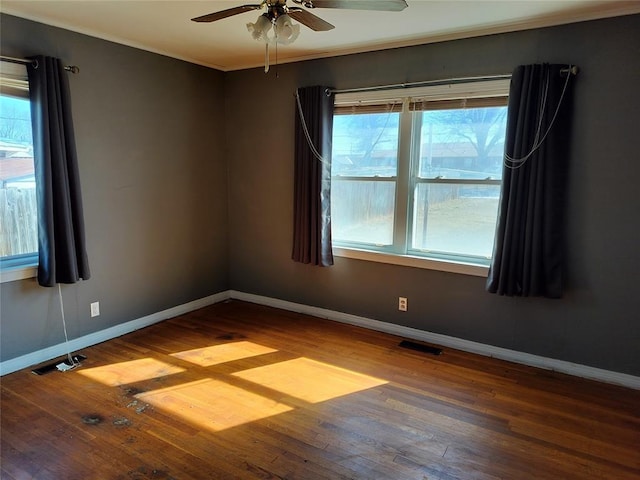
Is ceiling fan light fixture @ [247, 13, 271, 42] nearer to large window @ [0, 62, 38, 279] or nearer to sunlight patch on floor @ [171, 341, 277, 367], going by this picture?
large window @ [0, 62, 38, 279]

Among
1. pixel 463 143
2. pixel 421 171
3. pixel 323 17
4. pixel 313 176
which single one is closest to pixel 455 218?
pixel 421 171

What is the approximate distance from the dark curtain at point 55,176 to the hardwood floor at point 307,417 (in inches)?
30.0

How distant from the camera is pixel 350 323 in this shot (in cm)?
A: 387

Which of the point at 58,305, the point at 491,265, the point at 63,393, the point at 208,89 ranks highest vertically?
the point at 208,89

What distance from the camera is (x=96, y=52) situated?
10.4 feet

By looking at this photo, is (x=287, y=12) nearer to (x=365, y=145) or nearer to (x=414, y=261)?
(x=365, y=145)

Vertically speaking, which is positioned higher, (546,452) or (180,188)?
(180,188)

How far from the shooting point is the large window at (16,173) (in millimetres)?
2766

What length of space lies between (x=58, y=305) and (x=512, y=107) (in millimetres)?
3566

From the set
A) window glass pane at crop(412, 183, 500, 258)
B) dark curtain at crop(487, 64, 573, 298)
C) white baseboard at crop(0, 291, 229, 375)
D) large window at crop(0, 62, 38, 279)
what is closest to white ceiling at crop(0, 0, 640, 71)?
dark curtain at crop(487, 64, 573, 298)

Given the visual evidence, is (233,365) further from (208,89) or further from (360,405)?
(208,89)

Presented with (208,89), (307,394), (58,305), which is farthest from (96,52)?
(307,394)

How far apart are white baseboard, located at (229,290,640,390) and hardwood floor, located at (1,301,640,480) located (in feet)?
0.27

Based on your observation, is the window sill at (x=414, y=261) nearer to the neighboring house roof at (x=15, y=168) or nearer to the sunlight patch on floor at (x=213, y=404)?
the sunlight patch on floor at (x=213, y=404)
